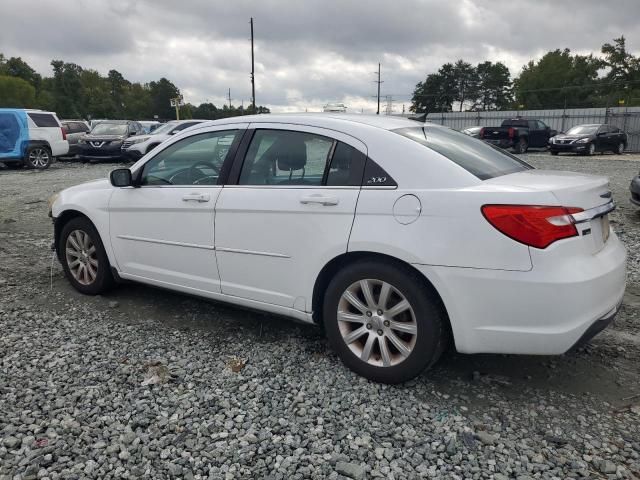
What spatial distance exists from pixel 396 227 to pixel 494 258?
1.83ft

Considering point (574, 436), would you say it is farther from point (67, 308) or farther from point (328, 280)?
point (67, 308)

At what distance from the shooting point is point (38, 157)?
57.4ft

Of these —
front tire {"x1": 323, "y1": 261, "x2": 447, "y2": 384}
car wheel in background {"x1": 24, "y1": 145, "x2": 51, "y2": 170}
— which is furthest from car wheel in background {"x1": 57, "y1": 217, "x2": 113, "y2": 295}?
car wheel in background {"x1": 24, "y1": 145, "x2": 51, "y2": 170}

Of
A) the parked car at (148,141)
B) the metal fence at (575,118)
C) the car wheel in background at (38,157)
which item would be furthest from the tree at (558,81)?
the car wheel in background at (38,157)

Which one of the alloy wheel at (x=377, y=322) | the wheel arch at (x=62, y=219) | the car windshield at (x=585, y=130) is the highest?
the car windshield at (x=585, y=130)

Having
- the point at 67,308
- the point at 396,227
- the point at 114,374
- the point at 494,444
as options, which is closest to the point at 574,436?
the point at 494,444

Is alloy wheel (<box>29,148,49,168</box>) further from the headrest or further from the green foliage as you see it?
the green foliage

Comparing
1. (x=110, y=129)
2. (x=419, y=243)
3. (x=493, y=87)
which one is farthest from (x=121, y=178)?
(x=493, y=87)

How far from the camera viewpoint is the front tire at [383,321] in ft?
9.45

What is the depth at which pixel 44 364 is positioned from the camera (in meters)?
3.46

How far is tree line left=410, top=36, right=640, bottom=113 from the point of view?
64688 millimetres

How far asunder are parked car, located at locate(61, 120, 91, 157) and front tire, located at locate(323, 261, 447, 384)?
19.9 m

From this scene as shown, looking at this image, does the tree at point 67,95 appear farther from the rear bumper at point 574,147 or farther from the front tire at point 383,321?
the front tire at point 383,321

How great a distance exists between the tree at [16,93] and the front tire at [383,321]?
3312 inches
